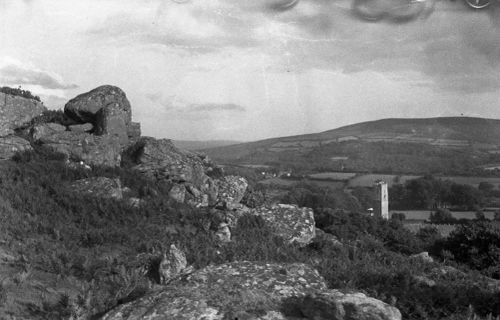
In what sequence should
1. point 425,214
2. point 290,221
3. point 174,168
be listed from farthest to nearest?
point 425,214, point 174,168, point 290,221

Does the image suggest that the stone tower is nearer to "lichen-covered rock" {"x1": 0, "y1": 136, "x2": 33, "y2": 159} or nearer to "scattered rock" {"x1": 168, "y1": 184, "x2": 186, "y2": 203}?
"scattered rock" {"x1": 168, "y1": 184, "x2": 186, "y2": 203}

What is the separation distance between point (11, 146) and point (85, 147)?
2393mm

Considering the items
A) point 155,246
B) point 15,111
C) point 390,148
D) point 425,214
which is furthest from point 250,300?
point 390,148

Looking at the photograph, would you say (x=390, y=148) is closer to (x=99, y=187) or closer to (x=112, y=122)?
(x=112, y=122)

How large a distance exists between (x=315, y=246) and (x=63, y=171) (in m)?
8.31

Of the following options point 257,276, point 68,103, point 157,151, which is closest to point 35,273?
point 257,276

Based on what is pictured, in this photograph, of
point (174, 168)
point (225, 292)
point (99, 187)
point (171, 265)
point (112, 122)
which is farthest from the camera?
point (112, 122)

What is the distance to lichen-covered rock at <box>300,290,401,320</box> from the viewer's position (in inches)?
174

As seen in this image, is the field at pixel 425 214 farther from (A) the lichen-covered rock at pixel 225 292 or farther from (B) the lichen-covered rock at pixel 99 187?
(A) the lichen-covered rock at pixel 225 292

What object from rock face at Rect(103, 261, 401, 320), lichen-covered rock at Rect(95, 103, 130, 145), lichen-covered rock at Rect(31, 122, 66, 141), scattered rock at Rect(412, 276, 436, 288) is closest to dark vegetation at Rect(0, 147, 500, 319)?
scattered rock at Rect(412, 276, 436, 288)

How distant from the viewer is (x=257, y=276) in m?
5.39

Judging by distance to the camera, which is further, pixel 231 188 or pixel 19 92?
pixel 19 92

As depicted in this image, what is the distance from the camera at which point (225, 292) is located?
5.00 meters

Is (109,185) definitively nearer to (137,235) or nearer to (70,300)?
(137,235)
